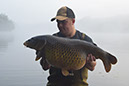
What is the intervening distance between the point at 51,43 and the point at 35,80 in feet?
58.6

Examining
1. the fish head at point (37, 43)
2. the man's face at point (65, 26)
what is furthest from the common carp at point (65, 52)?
the man's face at point (65, 26)

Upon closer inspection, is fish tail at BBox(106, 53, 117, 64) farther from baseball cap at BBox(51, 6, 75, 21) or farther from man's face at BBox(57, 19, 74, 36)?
baseball cap at BBox(51, 6, 75, 21)

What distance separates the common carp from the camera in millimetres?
3531

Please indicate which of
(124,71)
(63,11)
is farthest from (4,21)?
(63,11)

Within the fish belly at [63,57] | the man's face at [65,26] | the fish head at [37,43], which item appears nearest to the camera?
the fish belly at [63,57]

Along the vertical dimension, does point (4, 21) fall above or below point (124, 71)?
above

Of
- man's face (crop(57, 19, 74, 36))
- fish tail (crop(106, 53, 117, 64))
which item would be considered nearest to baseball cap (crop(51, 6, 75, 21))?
man's face (crop(57, 19, 74, 36))

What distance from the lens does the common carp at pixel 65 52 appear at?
353 cm

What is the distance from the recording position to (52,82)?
4098mm

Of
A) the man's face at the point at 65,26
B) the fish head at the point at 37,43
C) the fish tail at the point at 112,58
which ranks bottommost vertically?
the fish tail at the point at 112,58

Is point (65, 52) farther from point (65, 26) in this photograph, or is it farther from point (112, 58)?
point (112, 58)

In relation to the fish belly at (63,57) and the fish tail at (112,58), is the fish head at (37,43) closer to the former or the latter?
the fish belly at (63,57)

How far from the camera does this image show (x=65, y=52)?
3.57 meters

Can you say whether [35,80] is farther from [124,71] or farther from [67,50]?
[67,50]
